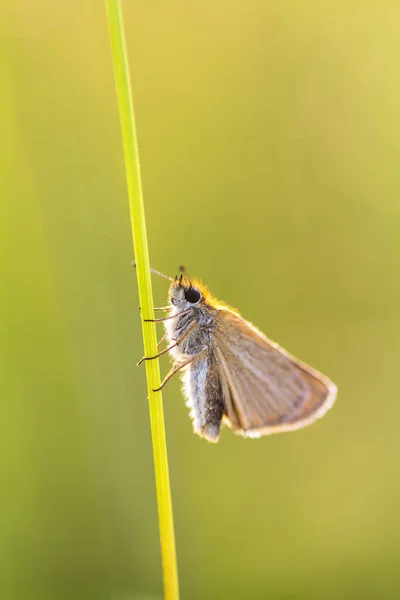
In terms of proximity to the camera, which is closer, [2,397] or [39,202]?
[2,397]

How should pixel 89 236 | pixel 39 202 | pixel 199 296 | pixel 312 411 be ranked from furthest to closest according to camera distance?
1. pixel 89 236
2. pixel 39 202
3. pixel 199 296
4. pixel 312 411

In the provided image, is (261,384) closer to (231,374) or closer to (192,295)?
(231,374)

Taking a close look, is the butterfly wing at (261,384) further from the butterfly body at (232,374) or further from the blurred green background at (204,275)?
the blurred green background at (204,275)

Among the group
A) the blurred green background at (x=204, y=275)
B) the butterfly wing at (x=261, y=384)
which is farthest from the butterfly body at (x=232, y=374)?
the blurred green background at (x=204, y=275)

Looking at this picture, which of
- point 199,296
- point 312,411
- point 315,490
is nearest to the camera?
point 312,411

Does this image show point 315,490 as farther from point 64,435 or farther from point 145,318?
point 145,318

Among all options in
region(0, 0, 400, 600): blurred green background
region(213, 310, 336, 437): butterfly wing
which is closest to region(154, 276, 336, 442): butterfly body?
region(213, 310, 336, 437): butterfly wing

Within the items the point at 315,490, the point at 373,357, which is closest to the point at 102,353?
the point at 315,490

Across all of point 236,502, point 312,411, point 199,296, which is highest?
point 199,296
